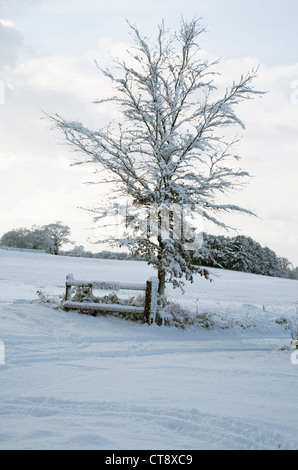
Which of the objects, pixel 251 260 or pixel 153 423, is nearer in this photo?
pixel 153 423

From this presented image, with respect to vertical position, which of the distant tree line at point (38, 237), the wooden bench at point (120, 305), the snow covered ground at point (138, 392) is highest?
the distant tree line at point (38, 237)

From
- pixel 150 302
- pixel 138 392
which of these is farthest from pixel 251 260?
pixel 138 392

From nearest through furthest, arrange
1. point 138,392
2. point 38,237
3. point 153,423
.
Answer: point 153,423 < point 138,392 < point 38,237

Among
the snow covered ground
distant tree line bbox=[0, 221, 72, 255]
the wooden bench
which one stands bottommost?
the snow covered ground

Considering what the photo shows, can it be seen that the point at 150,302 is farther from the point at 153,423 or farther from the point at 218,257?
the point at 218,257

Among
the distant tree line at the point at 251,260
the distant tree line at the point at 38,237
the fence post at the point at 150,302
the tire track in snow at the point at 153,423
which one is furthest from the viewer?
the distant tree line at the point at 38,237

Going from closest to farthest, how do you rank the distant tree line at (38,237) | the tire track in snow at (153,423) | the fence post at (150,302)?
the tire track in snow at (153,423) → the fence post at (150,302) → the distant tree line at (38,237)

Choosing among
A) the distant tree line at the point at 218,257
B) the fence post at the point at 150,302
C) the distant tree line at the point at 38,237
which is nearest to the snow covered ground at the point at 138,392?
the fence post at the point at 150,302

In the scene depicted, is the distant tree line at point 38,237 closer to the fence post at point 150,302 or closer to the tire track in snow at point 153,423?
the fence post at point 150,302

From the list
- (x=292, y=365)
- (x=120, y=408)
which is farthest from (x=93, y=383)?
(x=292, y=365)

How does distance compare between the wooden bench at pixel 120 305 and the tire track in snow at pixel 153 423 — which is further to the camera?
the wooden bench at pixel 120 305

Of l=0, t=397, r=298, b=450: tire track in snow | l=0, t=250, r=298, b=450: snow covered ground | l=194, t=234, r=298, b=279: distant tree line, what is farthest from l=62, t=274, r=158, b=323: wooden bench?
l=194, t=234, r=298, b=279: distant tree line

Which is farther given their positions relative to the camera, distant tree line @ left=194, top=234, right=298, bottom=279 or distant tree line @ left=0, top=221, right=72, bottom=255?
distant tree line @ left=0, top=221, right=72, bottom=255

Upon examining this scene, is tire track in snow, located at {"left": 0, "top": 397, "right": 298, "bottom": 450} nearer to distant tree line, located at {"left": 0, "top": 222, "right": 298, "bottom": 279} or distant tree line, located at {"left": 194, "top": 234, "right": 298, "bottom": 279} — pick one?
distant tree line, located at {"left": 0, "top": 222, "right": 298, "bottom": 279}
